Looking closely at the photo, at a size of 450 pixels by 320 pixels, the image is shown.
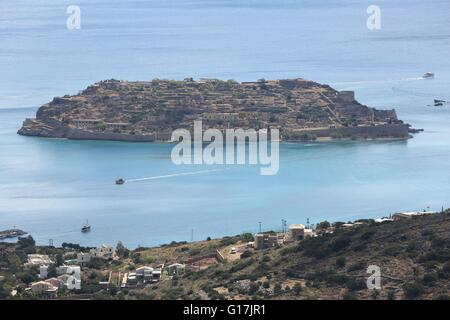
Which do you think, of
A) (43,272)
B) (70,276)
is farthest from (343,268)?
(43,272)

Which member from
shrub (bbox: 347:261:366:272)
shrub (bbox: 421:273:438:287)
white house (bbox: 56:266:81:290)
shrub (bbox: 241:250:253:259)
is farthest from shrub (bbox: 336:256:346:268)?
white house (bbox: 56:266:81:290)

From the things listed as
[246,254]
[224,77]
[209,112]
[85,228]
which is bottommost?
[85,228]

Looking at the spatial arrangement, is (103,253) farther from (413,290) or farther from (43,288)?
(413,290)

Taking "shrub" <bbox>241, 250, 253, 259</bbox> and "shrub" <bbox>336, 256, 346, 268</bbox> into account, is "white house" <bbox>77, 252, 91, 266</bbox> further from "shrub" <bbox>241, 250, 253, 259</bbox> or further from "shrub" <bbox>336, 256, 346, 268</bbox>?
"shrub" <bbox>336, 256, 346, 268</bbox>

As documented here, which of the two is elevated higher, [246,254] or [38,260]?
[246,254]

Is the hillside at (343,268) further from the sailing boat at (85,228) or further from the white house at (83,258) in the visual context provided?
the sailing boat at (85,228)
